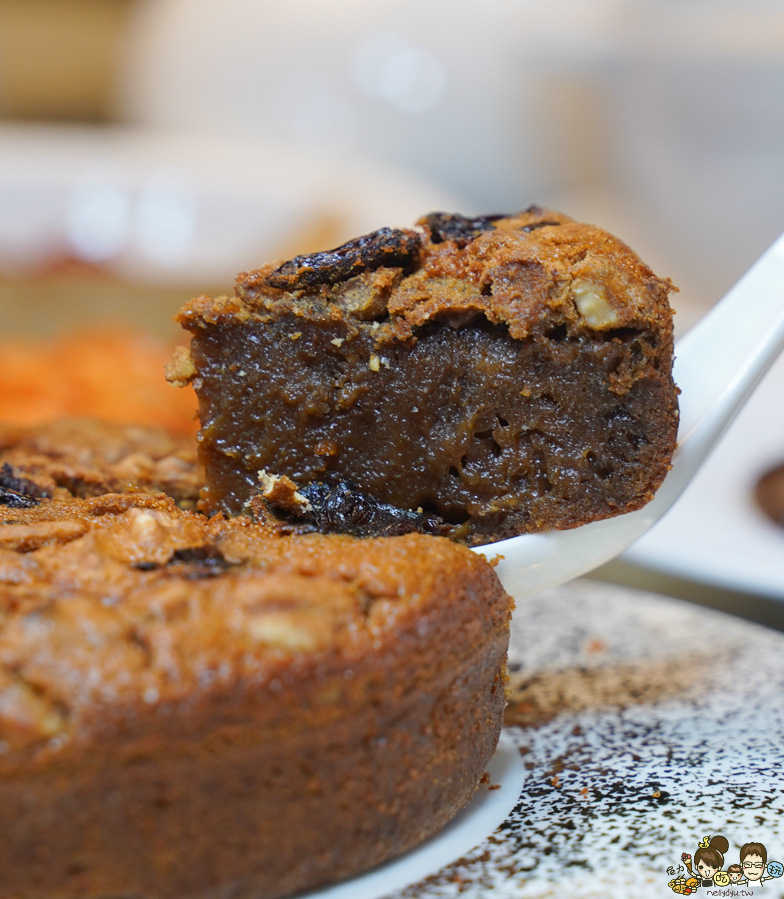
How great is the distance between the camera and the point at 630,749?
158cm

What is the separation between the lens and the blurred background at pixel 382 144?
3.58 m

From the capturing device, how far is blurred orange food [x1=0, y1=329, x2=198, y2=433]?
11.3 feet

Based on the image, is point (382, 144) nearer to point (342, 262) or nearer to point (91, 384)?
point (91, 384)

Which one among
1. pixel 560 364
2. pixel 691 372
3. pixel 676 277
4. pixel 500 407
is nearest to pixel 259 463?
pixel 500 407

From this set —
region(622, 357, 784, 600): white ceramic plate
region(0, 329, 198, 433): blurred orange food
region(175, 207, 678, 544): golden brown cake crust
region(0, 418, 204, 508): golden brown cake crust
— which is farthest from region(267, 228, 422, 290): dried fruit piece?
region(0, 329, 198, 433): blurred orange food

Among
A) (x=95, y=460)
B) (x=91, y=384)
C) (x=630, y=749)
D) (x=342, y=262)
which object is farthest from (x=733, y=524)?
(x=91, y=384)

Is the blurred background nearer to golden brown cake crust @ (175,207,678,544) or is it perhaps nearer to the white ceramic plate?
the white ceramic plate

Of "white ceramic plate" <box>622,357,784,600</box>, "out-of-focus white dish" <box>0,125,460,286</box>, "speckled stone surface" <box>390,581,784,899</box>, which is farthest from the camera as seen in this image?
"out-of-focus white dish" <box>0,125,460,286</box>

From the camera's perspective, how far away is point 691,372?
6.05 feet

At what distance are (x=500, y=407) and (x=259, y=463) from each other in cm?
39

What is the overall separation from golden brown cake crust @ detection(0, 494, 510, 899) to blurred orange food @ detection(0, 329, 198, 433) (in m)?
2.10

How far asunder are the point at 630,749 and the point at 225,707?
78 cm

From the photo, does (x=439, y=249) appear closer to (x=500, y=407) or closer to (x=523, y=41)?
(x=500, y=407)

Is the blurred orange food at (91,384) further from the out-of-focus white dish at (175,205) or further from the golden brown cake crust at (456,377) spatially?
the golden brown cake crust at (456,377)
